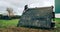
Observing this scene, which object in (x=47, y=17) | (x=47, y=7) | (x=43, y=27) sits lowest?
(x=43, y=27)

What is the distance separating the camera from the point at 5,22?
7.16 ft

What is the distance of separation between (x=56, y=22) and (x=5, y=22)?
68 centimetres

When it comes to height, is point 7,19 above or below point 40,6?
below

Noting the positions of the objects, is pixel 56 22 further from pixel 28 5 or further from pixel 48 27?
pixel 28 5

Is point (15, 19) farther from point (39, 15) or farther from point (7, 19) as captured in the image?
point (39, 15)

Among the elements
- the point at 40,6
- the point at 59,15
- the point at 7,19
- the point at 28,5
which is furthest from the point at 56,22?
the point at 7,19

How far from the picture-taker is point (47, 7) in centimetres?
219

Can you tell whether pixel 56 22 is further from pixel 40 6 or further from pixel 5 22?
pixel 5 22

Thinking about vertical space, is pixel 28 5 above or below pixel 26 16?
above

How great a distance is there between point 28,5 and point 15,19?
0.86 feet

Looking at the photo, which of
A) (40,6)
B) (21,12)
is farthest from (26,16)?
(40,6)

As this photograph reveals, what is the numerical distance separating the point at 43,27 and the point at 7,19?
499 mm

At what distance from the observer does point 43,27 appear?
7.09 ft

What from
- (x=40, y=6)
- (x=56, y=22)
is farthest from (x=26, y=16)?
(x=56, y=22)
